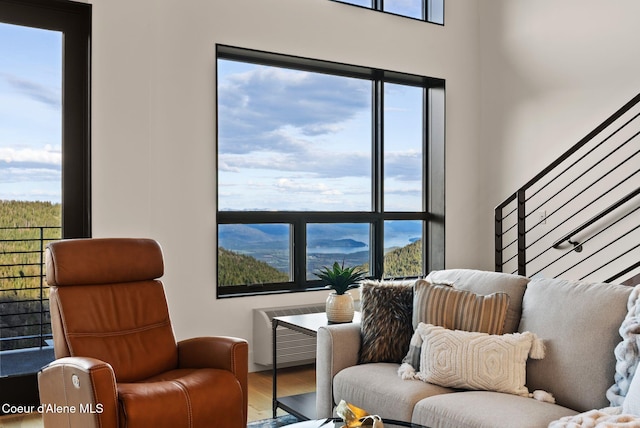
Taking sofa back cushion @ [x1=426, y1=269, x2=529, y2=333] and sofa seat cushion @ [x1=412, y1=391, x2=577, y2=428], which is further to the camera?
sofa back cushion @ [x1=426, y1=269, x2=529, y2=333]

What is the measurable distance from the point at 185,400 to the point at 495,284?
1.53m

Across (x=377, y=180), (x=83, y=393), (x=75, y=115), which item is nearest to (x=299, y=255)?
(x=377, y=180)

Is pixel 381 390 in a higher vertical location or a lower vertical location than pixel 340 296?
lower

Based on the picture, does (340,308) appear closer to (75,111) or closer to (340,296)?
(340,296)

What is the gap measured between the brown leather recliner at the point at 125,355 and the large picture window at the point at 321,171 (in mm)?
1520

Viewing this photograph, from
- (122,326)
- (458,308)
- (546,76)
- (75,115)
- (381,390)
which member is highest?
(546,76)

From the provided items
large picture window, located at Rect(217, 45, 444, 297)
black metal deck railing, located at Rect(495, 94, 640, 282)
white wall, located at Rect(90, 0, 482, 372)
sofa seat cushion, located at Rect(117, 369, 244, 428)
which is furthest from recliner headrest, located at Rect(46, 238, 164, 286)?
black metal deck railing, located at Rect(495, 94, 640, 282)

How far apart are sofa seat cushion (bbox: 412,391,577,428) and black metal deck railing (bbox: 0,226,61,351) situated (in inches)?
96.5

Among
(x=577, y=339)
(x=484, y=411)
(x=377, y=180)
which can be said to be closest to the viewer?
(x=484, y=411)

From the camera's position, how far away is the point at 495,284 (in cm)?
306

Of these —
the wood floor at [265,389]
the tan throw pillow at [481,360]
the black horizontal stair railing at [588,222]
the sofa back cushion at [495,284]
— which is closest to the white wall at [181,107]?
the wood floor at [265,389]

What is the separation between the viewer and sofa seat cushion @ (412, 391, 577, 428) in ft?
7.62

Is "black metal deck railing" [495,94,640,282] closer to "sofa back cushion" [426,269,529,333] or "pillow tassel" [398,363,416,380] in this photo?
"sofa back cushion" [426,269,529,333]

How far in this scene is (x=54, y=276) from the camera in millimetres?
2900
